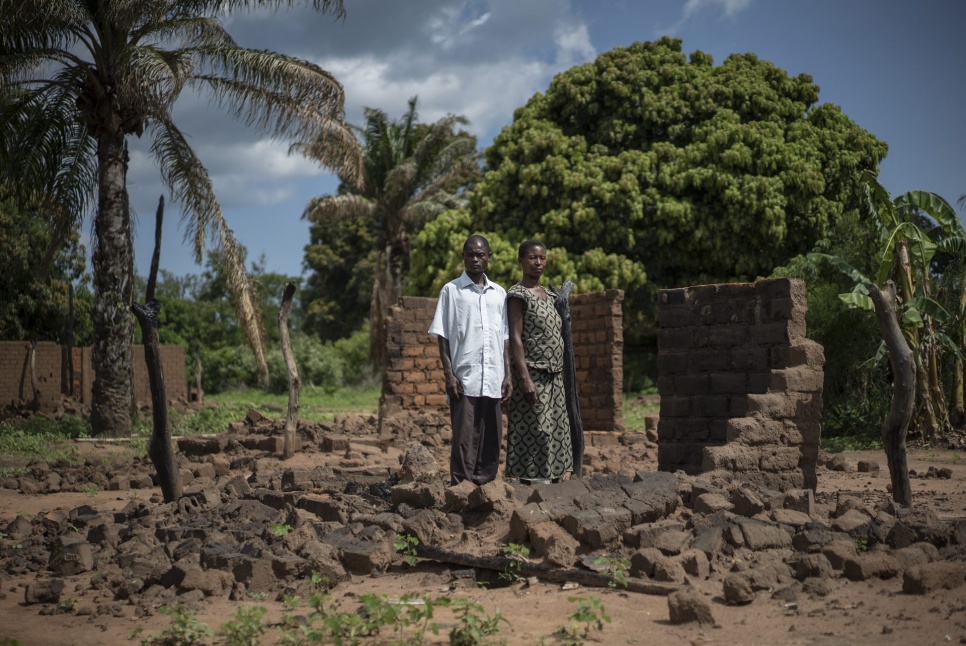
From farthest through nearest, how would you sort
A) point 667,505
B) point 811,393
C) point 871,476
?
point 871,476 < point 811,393 < point 667,505

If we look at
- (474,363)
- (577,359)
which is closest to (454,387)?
(474,363)

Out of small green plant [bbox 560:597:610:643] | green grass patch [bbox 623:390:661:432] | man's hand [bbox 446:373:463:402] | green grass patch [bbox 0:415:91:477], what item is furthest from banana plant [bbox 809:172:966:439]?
green grass patch [bbox 0:415:91:477]

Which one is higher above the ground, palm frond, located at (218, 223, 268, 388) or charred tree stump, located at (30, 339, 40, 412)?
palm frond, located at (218, 223, 268, 388)

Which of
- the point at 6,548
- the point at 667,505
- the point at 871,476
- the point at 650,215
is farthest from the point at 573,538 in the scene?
the point at 650,215

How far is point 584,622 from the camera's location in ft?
13.3

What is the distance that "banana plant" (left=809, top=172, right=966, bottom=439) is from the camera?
1195cm

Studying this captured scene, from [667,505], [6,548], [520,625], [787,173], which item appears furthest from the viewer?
[787,173]

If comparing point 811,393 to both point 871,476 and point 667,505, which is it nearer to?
point 667,505

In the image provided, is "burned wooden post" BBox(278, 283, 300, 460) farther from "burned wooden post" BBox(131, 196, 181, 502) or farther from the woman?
the woman

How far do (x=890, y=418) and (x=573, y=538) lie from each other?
2.60m

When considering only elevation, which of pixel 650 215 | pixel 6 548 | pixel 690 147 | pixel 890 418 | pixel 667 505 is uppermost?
pixel 690 147

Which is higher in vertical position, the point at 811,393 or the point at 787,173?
the point at 787,173

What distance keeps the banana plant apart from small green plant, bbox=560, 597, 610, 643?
886 centimetres

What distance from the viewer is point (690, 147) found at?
20156 millimetres
